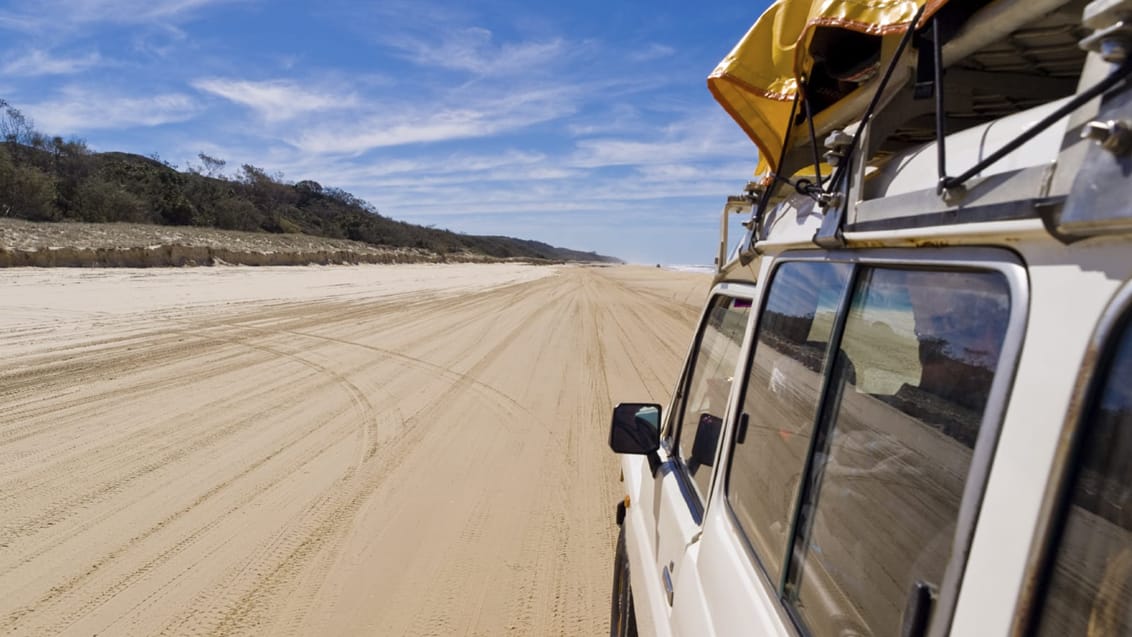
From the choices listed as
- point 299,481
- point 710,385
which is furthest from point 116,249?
point 710,385

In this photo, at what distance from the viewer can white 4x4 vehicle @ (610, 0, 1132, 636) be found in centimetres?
80

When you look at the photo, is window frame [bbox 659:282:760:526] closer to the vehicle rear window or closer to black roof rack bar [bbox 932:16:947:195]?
the vehicle rear window

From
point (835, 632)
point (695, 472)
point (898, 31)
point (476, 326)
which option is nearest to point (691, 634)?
point (835, 632)

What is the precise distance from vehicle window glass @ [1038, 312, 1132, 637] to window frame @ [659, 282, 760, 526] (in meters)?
1.14

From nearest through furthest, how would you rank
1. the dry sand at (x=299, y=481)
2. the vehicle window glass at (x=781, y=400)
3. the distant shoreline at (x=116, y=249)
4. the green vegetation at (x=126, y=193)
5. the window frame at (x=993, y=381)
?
1. the window frame at (x=993, y=381)
2. the vehicle window glass at (x=781, y=400)
3. the dry sand at (x=299, y=481)
4. the distant shoreline at (x=116, y=249)
5. the green vegetation at (x=126, y=193)

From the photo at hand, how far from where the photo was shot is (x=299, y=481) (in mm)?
5371

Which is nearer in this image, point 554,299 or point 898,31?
point 898,31

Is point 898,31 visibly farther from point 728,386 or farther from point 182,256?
point 182,256

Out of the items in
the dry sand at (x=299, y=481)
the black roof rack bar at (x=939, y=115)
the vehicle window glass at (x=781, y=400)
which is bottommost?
the dry sand at (x=299, y=481)

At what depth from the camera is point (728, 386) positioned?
2400 mm

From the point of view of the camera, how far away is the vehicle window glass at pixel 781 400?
1585mm

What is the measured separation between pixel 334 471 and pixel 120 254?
74.4 ft

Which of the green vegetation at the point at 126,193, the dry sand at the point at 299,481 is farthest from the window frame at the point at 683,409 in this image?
the green vegetation at the point at 126,193

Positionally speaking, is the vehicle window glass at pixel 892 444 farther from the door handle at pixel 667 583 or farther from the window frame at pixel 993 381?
the door handle at pixel 667 583
